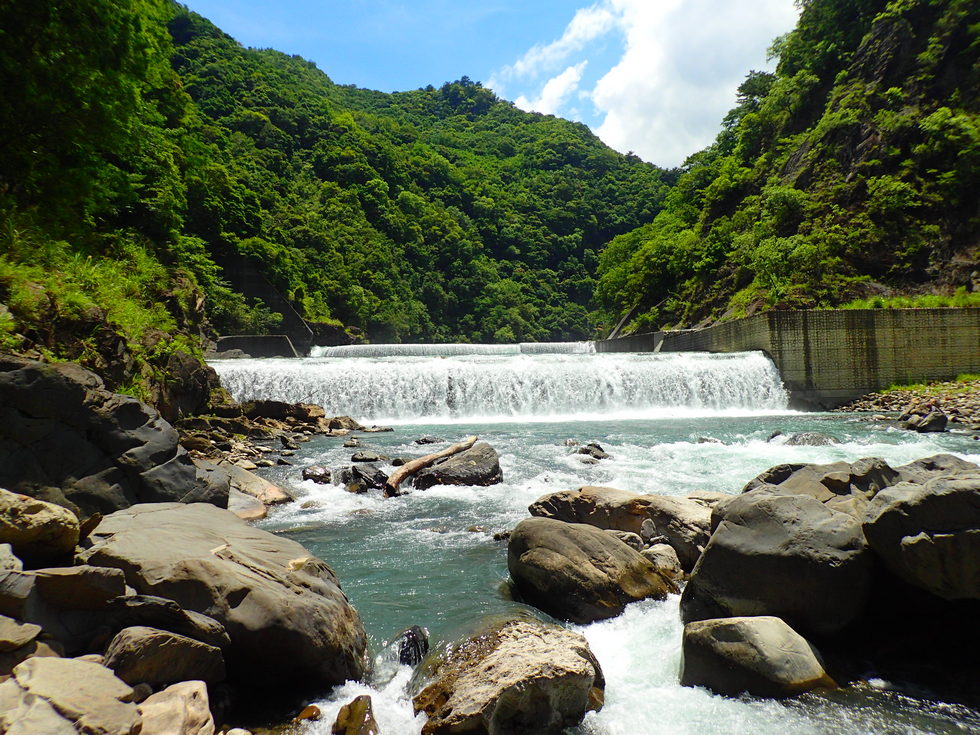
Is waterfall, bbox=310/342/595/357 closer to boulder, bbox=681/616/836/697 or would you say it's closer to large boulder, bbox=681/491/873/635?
large boulder, bbox=681/491/873/635

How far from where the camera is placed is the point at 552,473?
980 cm

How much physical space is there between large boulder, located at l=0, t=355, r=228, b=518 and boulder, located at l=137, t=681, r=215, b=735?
2919 mm

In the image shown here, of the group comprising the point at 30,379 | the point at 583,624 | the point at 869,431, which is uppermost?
the point at 30,379

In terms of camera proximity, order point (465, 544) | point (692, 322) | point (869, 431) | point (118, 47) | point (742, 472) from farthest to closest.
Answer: point (692, 322) < point (869, 431) < point (118, 47) < point (742, 472) < point (465, 544)

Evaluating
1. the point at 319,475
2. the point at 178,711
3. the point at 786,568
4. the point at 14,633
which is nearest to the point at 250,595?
the point at 178,711

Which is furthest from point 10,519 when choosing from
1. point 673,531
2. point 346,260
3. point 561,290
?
point 561,290

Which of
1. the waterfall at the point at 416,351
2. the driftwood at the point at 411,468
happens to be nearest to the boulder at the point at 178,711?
the driftwood at the point at 411,468

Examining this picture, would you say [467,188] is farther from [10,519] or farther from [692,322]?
[10,519]

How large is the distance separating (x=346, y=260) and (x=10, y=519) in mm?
60742

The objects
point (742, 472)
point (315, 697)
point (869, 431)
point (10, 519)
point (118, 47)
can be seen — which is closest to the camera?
point (10, 519)

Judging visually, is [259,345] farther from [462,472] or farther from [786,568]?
[786,568]

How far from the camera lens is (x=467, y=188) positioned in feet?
295

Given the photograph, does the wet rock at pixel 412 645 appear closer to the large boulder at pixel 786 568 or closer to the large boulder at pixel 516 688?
the large boulder at pixel 516 688

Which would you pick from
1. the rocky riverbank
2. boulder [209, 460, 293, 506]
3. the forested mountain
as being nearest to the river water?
→ boulder [209, 460, 293, 506]
